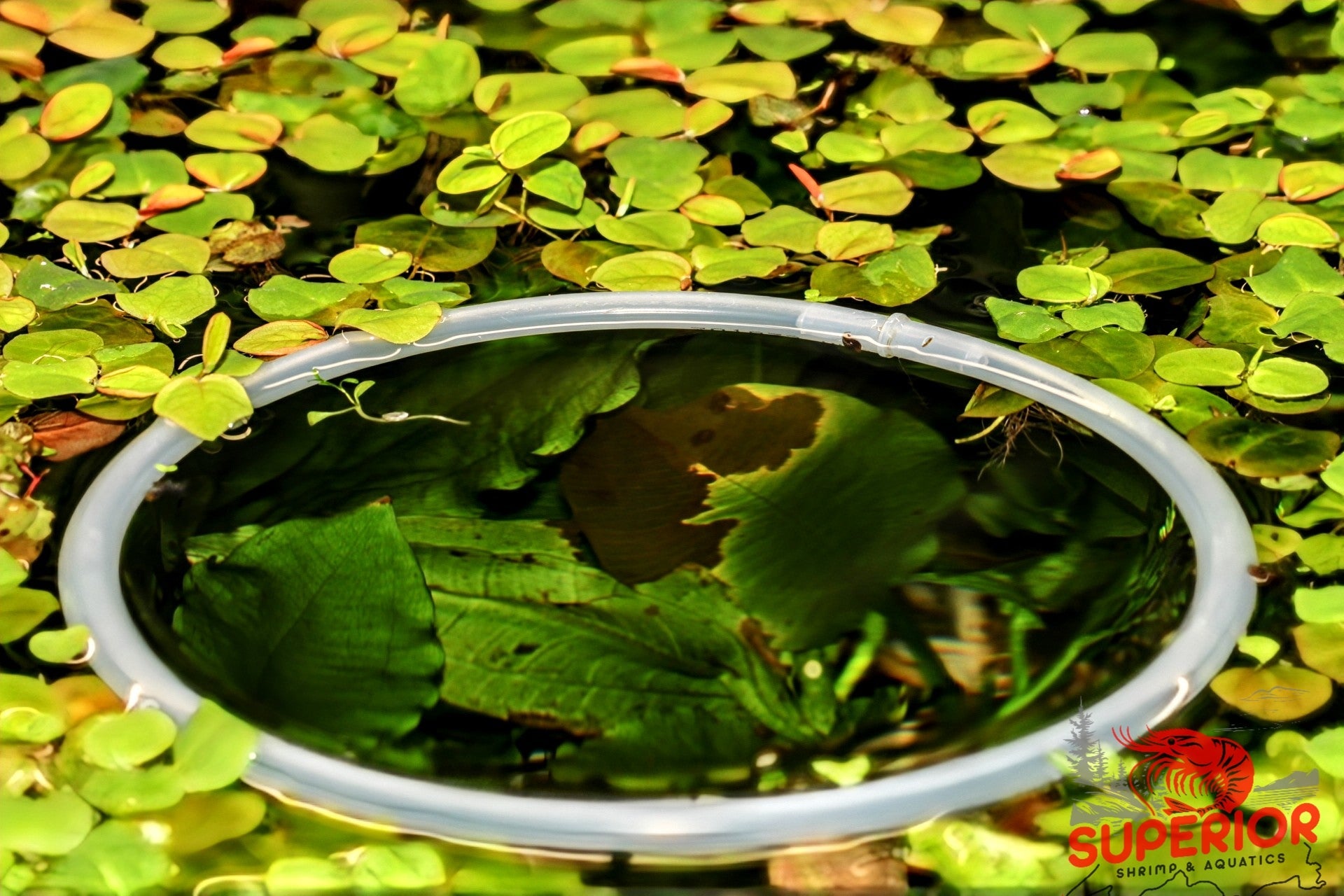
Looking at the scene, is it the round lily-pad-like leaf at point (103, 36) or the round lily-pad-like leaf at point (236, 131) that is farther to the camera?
the round lily-pad-like leaf at point (103, 36)

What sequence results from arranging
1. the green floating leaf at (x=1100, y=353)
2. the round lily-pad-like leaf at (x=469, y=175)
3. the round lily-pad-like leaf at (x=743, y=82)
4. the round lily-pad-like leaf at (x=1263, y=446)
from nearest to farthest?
1. the round lily-pad-like leaf at (x=1263, y=446)
2. the green floating leaf at (x=1100, y=353)
3. the round lily-pad-like leaf at (x=469, y=175)
4. the round lily-pad-like leaf at (x=743, y=82)

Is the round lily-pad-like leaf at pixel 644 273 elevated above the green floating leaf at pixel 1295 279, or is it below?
below

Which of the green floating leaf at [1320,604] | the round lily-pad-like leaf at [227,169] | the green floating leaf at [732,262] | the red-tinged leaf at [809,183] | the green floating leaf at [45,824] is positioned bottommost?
the green floating leaf at [45,824]

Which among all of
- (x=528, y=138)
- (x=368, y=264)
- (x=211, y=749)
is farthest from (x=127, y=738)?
(x=528, y=138)

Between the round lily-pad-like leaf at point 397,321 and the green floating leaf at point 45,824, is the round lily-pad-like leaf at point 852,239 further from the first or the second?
the green floating leaf at point 45,824

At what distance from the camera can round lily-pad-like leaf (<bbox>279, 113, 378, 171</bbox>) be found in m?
1.57

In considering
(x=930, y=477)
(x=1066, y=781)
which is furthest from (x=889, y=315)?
(x=1066, y=781)

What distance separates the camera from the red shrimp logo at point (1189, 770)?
33.6 inches

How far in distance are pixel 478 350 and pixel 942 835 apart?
0.71 meters

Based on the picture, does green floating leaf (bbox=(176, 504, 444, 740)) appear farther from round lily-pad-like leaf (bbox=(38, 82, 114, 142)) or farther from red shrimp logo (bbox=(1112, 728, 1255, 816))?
round lily-pad-like leaf (bbox=(38, 82, 114, 142))

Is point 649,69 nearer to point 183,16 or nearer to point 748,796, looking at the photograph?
point 183,16

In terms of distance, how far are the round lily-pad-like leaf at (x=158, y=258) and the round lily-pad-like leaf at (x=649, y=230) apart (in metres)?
0.46

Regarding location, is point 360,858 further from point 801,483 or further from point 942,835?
point 801,483

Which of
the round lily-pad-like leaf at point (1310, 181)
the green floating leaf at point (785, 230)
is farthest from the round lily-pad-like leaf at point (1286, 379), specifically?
the green floating leaf at point (785, 230)
